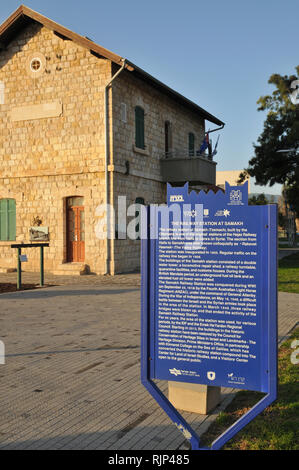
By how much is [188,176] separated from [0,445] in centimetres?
1740

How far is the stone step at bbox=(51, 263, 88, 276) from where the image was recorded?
16828 mm

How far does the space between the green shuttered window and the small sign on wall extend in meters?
0.96

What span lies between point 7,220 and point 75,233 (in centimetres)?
307

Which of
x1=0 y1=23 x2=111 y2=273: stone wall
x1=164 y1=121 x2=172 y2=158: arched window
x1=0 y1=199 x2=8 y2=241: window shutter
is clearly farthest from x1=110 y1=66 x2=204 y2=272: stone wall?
x1=0 y1=199 x2=8 y2=241: window shutter

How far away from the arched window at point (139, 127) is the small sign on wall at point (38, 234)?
15.9 feet

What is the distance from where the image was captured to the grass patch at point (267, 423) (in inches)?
143

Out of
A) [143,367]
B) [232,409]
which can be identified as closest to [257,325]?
[143,367]

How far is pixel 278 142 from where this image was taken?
2722cm

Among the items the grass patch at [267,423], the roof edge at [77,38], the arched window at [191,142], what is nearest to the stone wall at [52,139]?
the roof edge at [77,38]

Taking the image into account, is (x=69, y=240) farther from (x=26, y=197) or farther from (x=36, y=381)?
(x=36, y=381)

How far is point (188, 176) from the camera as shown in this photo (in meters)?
20.3

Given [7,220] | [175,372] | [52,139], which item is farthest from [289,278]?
[175,372]

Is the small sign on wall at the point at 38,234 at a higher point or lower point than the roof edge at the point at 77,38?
lower

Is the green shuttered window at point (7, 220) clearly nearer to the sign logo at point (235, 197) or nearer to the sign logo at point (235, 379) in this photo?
the sign logo at point (235, 197)
